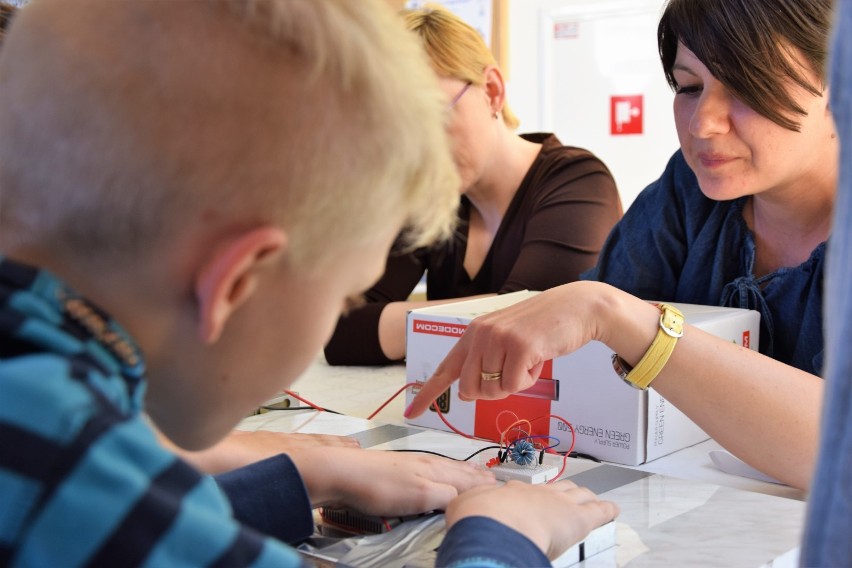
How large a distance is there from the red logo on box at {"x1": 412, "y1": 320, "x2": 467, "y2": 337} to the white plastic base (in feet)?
1.09

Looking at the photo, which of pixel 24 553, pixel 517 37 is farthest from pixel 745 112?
pixel 517 37

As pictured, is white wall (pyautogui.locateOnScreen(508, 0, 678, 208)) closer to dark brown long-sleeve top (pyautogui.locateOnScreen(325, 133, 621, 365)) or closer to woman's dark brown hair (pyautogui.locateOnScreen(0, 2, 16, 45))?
dark brown long-sleeve top (pyautogui.locateOnScreen(325, 133, 621, 365))

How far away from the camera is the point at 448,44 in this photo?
1921 mm

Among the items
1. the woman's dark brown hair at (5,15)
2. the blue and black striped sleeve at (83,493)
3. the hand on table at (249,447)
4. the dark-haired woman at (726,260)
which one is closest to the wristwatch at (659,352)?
the dark-haired woman at (726,260)

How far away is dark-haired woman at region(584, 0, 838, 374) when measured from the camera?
50.1 inches

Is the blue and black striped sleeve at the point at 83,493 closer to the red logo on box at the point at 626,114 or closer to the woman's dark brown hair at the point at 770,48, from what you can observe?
the woman's dark brown hair at the point at 770,48

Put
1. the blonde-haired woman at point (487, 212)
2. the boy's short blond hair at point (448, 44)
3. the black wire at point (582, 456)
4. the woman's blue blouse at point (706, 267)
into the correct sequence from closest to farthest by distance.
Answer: the black wire at point (582, 456), the woman's blue blouse at point (706, 267), the blonde-haired woman at point (487, 212), the boy's short blond hair at point (448, 44)

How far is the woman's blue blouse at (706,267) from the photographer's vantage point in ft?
4.32

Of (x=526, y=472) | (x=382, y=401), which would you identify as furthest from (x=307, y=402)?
(x=526, y=472)

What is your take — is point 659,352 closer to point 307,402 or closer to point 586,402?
point 586,402

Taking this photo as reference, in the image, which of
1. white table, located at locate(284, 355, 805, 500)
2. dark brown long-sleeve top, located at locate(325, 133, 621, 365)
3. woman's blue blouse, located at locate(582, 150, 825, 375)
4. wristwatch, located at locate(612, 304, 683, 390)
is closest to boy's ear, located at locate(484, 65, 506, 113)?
dark brown long-sleeve top, located at locate(325, 133, 621, 365)

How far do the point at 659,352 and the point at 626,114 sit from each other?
8.61 feet

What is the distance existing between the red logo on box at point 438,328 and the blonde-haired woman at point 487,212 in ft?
1.07

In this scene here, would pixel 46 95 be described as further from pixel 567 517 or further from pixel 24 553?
pixel 567 517
